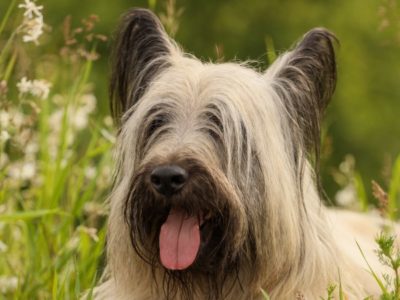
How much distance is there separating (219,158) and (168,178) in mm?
401

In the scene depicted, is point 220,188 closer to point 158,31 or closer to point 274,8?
point 158,31

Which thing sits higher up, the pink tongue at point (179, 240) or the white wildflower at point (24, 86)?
the white wildflower at point (24, 86)

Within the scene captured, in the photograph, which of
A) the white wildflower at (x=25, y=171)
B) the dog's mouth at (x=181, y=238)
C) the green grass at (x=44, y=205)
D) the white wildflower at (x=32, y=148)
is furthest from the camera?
the white wildflower at (x=32, y=148)

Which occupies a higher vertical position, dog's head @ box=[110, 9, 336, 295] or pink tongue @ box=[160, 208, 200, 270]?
dog's head @ box=[110, 9, 336, 295]

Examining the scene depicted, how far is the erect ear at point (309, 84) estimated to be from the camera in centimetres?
623

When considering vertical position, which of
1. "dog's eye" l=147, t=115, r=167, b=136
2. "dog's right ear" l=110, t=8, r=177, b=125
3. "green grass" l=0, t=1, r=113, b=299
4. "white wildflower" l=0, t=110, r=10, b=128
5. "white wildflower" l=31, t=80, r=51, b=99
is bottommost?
"green grass" l=0, t=1, r=113, b=299

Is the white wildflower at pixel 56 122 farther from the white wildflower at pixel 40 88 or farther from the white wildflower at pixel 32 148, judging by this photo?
the white wildflower at pixel 40 88

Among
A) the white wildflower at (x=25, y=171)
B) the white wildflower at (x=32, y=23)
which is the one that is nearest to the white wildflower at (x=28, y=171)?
the white wildflower at (x=25, y=171)

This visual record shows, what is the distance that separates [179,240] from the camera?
5914 mm

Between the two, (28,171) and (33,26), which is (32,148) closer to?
(28,171)

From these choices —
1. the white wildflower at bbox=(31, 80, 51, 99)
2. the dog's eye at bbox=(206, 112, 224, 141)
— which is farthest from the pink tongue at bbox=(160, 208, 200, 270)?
the white wildflower at bbox=(31, 80, 51, 99)

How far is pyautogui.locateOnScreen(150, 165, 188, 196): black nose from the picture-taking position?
5.65 metres

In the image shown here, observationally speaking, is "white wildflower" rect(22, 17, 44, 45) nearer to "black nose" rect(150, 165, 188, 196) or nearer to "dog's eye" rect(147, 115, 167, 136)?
"dog's eye" rect(147, 115, 167, 136)

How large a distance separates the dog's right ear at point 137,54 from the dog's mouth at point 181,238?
816mm
